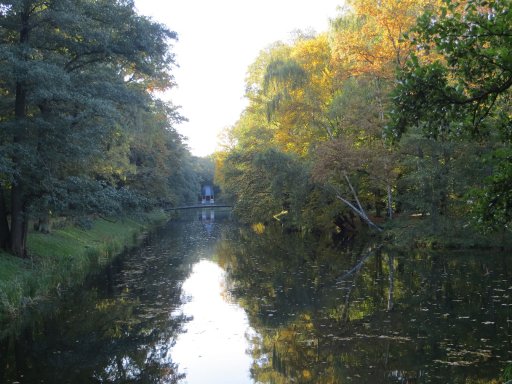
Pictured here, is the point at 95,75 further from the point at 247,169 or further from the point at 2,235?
the point at 247,169

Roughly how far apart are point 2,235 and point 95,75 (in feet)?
19.9

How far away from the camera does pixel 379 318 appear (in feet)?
36.0

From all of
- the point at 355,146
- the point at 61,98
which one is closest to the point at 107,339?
the point at 61,98

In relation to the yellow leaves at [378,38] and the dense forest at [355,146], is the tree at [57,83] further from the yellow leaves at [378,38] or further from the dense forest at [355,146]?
the yellow leaves at [378,38]

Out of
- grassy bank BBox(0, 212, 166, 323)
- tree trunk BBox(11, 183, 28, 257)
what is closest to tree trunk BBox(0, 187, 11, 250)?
tree trunk BBox(11, 183, 28, 257)

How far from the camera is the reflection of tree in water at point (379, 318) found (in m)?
8.09

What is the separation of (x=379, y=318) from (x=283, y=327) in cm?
216

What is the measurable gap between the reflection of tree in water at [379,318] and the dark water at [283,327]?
31 mm

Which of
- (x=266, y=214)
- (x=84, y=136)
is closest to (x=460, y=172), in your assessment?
(x=84, y=136)

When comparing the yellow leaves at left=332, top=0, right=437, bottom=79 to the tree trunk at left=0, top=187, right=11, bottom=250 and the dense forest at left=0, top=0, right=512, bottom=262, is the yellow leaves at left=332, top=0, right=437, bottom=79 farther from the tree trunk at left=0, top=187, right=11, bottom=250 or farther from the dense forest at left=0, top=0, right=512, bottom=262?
the tree trunk at left=0, top=187, right=11, bottom=250

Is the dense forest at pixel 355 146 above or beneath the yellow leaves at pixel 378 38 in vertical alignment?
beneath

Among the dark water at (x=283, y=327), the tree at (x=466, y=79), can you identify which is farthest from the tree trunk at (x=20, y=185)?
the tree at (x=466, y=79)

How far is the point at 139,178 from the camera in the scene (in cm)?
3841

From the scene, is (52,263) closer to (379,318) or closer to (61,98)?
(61,98)
